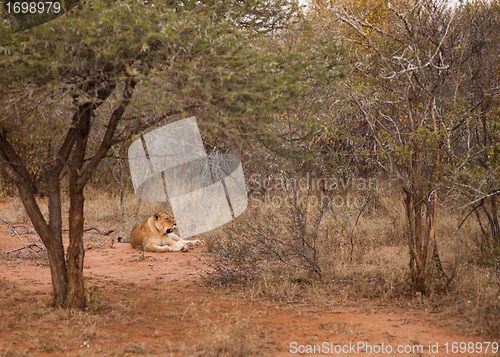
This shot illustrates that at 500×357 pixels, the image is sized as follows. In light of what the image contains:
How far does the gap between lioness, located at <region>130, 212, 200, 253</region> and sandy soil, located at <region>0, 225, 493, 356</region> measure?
287 cm

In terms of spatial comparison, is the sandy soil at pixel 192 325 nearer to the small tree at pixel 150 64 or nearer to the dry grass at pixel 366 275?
the dry grass at pixel 366 275

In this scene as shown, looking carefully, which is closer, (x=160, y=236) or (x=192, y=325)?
(x=192, y=325)

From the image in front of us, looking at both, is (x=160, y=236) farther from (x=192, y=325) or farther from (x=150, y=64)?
(x=150, y=64)

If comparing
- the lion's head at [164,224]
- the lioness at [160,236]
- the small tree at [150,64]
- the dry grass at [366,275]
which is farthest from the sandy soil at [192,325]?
the lion's head at [164,224]

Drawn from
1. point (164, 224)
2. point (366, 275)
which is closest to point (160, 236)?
point (164, 224)

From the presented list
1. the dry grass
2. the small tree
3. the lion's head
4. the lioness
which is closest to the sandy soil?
the dry grass

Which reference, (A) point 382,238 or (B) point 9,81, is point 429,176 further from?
(B) point 9,81

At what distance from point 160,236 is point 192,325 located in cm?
555

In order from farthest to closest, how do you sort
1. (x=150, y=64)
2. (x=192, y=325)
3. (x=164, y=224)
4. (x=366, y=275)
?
1. (x=164, y=224)
2. (x=366, y=275)
3. (x=192, y=325)
4. (x=150, y=64)

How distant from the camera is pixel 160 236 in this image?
11430 mm

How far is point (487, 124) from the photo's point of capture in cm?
844

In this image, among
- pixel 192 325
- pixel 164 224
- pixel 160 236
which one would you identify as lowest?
pixel 192 325

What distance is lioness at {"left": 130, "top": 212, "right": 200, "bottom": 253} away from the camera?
1127cm

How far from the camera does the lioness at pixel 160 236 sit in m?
11.3
